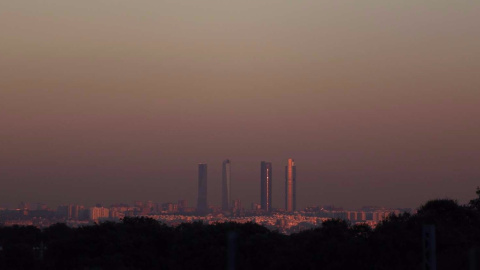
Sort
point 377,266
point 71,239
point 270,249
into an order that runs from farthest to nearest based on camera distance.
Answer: point 71,239, point 270,249, point 377,266

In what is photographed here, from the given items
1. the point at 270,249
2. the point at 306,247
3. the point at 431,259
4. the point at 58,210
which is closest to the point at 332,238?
the point at 306,247

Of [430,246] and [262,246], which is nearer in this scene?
[430,246]

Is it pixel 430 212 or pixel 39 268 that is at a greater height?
pixel 430 212

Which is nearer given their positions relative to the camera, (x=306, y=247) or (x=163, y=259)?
(x=306, y=247)

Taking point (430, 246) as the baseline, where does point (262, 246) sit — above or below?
below

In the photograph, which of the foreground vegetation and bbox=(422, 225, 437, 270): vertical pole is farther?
the foreground vegetation


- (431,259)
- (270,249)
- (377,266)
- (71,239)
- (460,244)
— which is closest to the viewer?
(431,259)

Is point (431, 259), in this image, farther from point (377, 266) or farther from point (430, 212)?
point (430, 212)

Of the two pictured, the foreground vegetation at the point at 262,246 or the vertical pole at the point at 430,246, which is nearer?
the vertical pole at the point at 430,246
